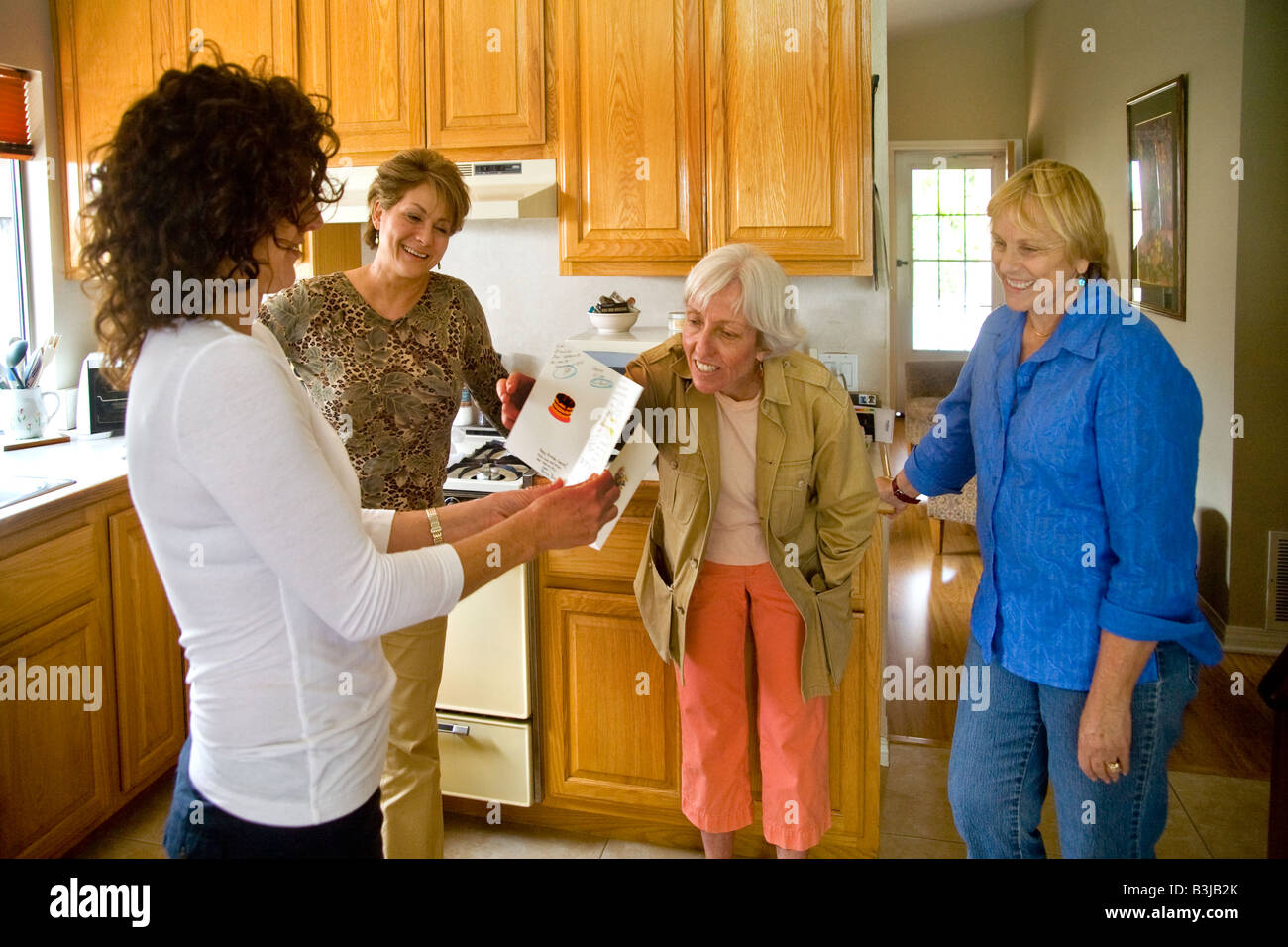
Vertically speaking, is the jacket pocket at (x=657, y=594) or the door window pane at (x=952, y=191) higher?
the door window pane at (x=952, y=191)

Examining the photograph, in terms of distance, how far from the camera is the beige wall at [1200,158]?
11.4ft

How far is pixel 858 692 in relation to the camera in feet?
7.80

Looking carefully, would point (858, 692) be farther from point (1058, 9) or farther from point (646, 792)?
point (1058, 9)

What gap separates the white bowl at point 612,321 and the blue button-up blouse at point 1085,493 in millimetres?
1354

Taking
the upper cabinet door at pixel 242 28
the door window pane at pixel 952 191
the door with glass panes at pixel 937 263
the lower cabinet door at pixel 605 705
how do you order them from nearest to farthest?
1. the lower cabinet door at pixel 605 705
2. the upper cabinet door at pixel 242 28
3. the door window pane at pixel 952 191
4. the door with glass panes at pixel 937 263

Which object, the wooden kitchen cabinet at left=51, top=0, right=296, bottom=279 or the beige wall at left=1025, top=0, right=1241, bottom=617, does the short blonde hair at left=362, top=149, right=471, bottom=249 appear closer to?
the wooden kitchen cabinet at left=51, top=0, right=296, bottom=279

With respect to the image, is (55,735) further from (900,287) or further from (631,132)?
(900,287)

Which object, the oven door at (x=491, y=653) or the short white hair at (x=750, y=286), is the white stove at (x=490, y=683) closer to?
the oven door at (x=491, y=653)

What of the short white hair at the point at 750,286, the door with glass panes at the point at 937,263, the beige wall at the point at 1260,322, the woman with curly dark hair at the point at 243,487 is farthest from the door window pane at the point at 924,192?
the woman with curly dark hair at the point at 243,487

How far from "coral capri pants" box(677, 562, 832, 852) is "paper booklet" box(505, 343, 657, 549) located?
32cm


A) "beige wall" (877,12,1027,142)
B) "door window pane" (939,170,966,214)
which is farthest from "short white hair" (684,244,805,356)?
"door window pane" (939,170,966,214)

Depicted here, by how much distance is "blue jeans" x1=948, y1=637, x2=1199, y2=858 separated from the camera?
1.53m

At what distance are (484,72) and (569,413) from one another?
1394 millimetres
